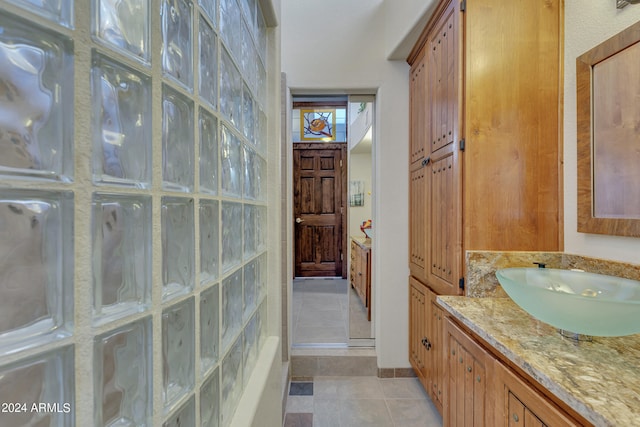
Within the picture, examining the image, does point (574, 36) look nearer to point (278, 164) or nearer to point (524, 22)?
point (524, 22)

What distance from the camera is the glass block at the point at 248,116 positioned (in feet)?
3.14

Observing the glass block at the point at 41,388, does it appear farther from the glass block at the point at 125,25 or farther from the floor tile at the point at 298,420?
the floor tile at the point at 298,420

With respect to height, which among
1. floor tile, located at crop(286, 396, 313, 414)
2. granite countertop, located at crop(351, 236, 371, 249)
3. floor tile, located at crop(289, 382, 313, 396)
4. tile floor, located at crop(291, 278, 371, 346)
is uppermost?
granite countertop, located at crop(351, 236, 371, 249)

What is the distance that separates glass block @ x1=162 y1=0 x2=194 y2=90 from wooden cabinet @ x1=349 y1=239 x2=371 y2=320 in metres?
2.21

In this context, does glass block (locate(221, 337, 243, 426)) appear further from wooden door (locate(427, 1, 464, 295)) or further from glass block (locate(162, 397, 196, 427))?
wooden door (locate(427, 1, 464, 295))

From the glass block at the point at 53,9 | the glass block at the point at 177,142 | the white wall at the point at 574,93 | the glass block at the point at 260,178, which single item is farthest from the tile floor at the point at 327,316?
the glass block at the point at 53,9

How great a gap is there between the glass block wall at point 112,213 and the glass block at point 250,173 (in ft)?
0.76

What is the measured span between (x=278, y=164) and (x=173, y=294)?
89 centimetres

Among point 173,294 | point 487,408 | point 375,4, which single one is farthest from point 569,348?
point 375,4

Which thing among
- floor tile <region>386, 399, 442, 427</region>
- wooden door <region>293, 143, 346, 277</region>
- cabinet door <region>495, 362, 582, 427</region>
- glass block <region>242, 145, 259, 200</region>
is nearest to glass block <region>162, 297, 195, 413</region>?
glass block <region>242, 145, 259, 200</region>

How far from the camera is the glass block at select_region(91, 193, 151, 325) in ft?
1.21

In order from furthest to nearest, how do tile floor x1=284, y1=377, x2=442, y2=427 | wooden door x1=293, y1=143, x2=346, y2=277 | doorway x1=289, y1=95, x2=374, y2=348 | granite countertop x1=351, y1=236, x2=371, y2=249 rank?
wooden door x1=293, y1=143, x2=346, y2=277
doorway x1=289, y1=95, x2=374, y2=348
granite countertop x1=351, y1=236, x2=371, y2=249
tile floor x1=284, y1=377, x2=442, y2=427

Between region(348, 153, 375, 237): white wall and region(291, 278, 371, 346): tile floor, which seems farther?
region(348, 153, 375, 237): white wall

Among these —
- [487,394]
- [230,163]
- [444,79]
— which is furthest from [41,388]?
[444,79]
